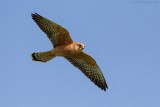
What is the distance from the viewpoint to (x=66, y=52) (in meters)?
12.6

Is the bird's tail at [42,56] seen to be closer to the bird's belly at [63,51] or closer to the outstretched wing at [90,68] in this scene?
the bird's belly at [63,51]

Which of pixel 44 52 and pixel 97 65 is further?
pixel 97 65

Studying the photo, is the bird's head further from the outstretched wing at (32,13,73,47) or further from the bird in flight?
the outstretched wing at (32,13,73,47)

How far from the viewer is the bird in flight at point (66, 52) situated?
1245 centimetres

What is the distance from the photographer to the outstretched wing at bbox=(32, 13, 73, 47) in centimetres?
1242

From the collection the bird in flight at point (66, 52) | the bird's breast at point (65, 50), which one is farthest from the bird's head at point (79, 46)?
the bird's breast at point (65, 50)

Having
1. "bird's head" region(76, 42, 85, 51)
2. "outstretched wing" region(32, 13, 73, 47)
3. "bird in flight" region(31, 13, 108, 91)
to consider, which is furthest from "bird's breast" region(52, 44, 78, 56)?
"outstretched wing" region(32, 13, 73, 47)

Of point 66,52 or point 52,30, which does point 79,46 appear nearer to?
point 66,52

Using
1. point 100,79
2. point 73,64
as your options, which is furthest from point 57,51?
point 100,79

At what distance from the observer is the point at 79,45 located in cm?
1212

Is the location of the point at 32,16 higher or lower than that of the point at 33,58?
higher

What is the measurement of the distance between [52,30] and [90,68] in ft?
8.78

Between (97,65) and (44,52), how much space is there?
8.44 ft

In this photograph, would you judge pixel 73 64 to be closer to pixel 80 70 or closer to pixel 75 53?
pixel 80 70
